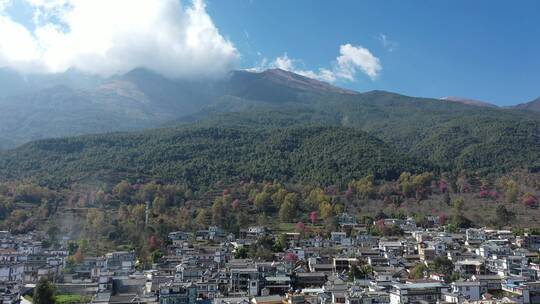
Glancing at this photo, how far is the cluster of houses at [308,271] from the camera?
2980 centimetres

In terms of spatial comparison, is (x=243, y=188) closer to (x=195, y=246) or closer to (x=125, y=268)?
(x=195, y=246)

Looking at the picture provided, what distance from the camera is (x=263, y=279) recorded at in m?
33.6

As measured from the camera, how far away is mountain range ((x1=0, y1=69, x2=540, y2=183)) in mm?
76000

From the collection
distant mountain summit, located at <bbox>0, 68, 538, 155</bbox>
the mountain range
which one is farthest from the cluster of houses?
distant mountain summit, located at <bbox>0, 68, 538, 155</bbox>

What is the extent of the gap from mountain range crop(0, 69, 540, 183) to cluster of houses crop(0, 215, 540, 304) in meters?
26.0

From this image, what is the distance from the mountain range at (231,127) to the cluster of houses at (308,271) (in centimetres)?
2600

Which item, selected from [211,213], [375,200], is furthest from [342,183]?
[211,213]

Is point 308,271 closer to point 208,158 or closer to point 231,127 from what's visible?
point 208,158

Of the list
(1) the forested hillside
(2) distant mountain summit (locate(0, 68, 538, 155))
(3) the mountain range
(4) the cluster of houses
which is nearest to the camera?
(4) the cluster of houses

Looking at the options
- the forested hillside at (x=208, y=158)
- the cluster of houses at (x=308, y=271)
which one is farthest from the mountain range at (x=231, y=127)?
the cluster of houses at (x=308, y=271)

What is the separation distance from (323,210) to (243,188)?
13.4 metres

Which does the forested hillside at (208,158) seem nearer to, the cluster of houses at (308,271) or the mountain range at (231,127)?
the mountain range at (231,127)

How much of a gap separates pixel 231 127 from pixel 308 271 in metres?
64.0

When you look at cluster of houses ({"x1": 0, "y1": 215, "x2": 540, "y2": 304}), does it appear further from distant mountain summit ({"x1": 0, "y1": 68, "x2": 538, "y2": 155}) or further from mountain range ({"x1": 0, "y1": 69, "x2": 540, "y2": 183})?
distant mountain summit ({"x1": 0, "y1": 68, "x2": 538, "y2": 155})
